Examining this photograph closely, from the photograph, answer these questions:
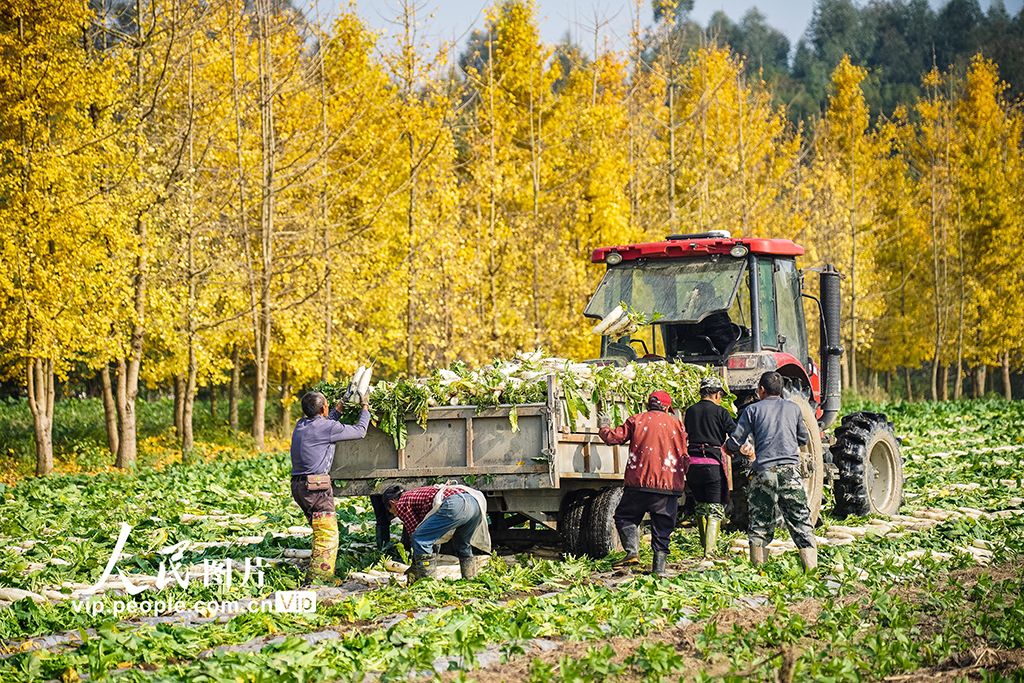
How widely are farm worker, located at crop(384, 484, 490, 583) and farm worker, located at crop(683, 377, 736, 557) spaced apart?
2.20m

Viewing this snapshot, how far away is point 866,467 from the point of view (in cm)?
1141

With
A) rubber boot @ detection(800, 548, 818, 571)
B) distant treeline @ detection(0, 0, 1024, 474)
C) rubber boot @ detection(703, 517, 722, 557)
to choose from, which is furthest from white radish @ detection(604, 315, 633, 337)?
distant treeline @ detection(0, 0, 1024, 474)

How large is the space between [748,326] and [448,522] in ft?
15.4

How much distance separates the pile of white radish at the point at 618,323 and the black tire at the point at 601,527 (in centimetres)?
264

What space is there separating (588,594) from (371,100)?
17471 mm


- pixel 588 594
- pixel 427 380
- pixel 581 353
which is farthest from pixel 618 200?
pixel 588 594

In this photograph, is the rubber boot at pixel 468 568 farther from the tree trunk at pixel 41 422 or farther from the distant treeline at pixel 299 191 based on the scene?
the tree trunk at pixel 41 422

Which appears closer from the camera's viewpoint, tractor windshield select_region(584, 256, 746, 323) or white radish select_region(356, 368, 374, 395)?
white radish select_region(356, 368, 374, 395)

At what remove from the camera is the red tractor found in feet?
37.3

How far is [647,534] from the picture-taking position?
11414mm

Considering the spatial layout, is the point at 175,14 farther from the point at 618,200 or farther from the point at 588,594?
the point at 588,594

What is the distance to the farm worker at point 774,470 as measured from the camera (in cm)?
888

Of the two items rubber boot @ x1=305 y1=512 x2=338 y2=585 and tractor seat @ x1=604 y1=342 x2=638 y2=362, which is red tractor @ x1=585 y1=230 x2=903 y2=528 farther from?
rubber boot @ x1=305 y1=512 x2=338 y2=585

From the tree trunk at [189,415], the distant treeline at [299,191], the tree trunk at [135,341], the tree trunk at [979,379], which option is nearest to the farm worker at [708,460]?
the distant treeline at [299,191]
